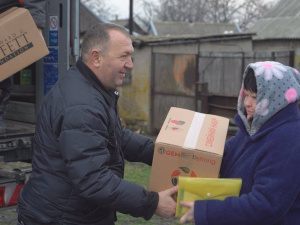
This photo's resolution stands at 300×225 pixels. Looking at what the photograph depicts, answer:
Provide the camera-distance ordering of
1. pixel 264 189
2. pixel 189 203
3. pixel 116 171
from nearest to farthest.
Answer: pixel 264 189 → pixel 189 203 → pixel 116 171

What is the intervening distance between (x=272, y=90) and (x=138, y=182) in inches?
199

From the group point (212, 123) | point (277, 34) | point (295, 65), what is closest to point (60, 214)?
point (212, 123)

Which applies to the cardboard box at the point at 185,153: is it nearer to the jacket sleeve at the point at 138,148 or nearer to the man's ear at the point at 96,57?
the jacket sleeve at the point at 138,148

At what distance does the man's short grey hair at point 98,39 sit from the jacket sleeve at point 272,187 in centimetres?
91

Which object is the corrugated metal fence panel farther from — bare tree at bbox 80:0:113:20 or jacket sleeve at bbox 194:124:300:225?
bare tree at bbox 80:0:113:20

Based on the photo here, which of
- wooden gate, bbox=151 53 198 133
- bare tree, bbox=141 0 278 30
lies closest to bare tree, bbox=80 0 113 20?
bare tree, bbox=141 0 278 30

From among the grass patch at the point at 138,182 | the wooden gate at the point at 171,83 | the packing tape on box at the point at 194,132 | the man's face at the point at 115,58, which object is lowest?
the grass patch at the point at 138,182

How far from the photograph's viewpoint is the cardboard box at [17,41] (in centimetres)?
333

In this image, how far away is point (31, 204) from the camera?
2490mm

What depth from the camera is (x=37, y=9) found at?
11.7ft

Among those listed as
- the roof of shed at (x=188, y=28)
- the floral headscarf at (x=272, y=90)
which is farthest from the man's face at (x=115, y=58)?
the roof of shed at (x=188, y=28)

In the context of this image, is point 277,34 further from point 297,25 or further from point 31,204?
point 31,204

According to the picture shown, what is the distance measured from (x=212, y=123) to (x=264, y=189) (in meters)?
0.70

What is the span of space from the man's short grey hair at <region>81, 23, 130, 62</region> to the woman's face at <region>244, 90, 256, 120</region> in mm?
702
